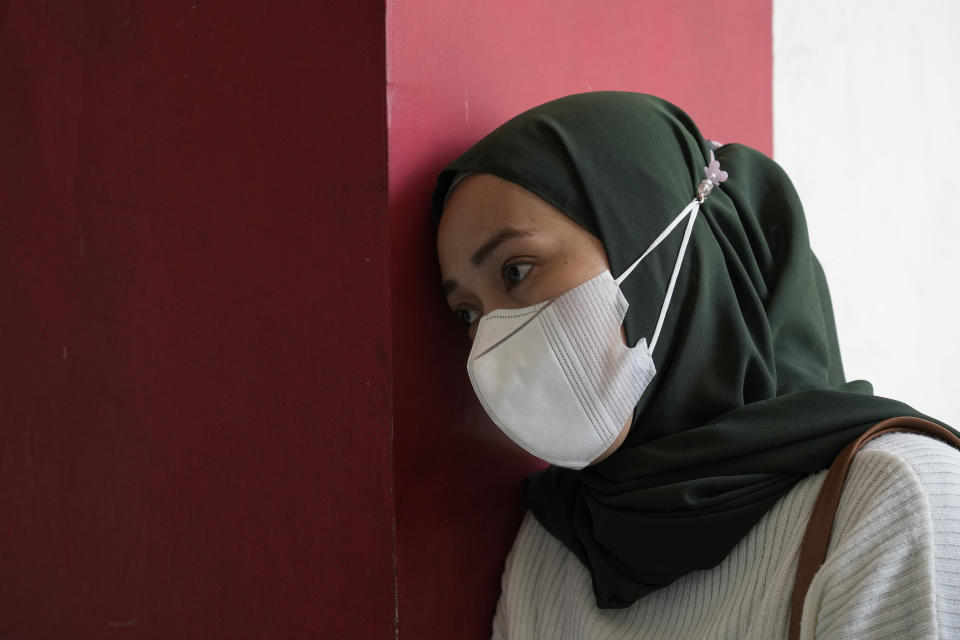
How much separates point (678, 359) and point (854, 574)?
12.5 inches

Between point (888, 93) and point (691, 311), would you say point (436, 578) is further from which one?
point (888, 93)

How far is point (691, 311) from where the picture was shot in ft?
3.39

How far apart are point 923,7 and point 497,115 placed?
6.59 ft

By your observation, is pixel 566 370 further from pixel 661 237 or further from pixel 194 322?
pixel 194 322

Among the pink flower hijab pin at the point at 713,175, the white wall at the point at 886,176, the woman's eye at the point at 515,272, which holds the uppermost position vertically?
the pink flower hijab pin at the point at 713,175

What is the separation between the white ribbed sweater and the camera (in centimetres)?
81

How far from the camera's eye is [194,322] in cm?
114

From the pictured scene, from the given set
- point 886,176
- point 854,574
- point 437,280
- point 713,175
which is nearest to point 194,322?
point 437,280

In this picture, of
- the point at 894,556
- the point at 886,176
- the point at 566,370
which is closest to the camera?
the point at 894,556

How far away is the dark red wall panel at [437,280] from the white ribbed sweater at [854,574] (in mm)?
197

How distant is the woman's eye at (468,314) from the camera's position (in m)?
1.08

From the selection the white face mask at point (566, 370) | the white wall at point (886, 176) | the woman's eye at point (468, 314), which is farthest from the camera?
the white wall at point (886, 176)

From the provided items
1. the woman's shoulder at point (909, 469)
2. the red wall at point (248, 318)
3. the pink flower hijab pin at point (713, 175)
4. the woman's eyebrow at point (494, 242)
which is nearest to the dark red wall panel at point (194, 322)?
the red wall at point (248, 318)

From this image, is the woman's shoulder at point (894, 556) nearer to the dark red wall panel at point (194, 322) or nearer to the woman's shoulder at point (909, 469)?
the woman's shoulder at point (909, 469)
